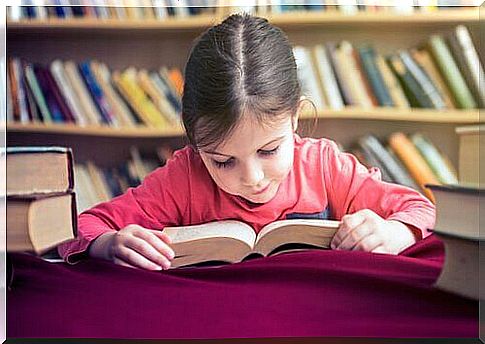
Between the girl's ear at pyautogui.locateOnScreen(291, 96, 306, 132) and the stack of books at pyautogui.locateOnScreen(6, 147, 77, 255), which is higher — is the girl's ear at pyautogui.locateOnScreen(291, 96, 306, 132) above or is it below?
above

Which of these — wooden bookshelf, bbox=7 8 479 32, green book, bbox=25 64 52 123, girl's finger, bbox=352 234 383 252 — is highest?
wooden bookshelf, bbox=7 8 479 32

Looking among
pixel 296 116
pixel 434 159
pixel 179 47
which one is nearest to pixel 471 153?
pixel 434 159

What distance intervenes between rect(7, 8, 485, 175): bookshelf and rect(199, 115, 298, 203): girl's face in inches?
2.1

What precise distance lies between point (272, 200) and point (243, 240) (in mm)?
91

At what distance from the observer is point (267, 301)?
1.15 m

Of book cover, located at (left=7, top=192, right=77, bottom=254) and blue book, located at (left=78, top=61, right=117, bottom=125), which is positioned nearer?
book cover, located at (left=7, top=192, right=77, bottom=254)

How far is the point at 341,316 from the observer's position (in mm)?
1147

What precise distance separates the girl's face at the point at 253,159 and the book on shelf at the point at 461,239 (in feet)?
0.83

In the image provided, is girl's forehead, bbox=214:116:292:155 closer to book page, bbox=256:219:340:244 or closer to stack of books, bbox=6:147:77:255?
book page, bbox=256:219:340:244

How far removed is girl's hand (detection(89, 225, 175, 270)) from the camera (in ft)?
3.85

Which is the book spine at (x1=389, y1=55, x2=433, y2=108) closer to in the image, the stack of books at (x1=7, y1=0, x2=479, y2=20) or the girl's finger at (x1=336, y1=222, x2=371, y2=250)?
the stack of books at (x1=7, y1=0, x2=479, y2=20)

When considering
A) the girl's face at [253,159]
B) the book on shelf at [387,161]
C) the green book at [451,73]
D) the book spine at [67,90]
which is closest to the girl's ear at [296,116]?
the girl's face at [253,159]

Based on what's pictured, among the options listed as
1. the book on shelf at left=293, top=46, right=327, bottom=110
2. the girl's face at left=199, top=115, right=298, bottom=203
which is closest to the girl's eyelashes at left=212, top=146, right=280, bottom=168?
the girl's face at left=199, top=115, right=298, bottom=203

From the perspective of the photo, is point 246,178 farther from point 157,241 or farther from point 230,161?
point 157,241
